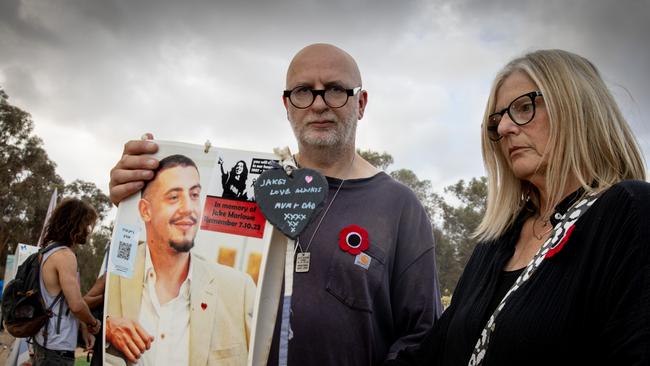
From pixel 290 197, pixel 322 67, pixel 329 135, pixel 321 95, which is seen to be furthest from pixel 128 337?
pixel 322 67

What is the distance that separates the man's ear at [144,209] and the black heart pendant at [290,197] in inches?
17.0

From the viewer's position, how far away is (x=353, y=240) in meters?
2.04

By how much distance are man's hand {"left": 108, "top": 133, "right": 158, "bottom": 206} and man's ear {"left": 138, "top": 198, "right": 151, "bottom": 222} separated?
5 centimetres

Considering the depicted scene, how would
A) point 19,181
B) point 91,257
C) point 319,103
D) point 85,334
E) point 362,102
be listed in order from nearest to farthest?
point 319,103 < point 362,102 < point 85,334 < point 19,181 < point 91,257

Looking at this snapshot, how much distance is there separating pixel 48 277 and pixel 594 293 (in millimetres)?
3796

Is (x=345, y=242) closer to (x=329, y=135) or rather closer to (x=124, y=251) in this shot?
(x=329, y=135)

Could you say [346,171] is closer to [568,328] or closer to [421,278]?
[421,278]

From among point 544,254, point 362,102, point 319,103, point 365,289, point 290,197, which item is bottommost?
point 365,289

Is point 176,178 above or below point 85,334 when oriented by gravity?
above

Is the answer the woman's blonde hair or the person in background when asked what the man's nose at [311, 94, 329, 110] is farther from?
the person in background

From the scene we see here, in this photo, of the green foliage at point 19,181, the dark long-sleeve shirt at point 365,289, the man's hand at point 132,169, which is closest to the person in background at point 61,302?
the man's hand at point 132,169

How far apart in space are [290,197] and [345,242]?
0.52m

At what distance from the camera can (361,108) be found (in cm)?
244

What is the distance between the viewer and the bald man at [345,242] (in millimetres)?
1933
